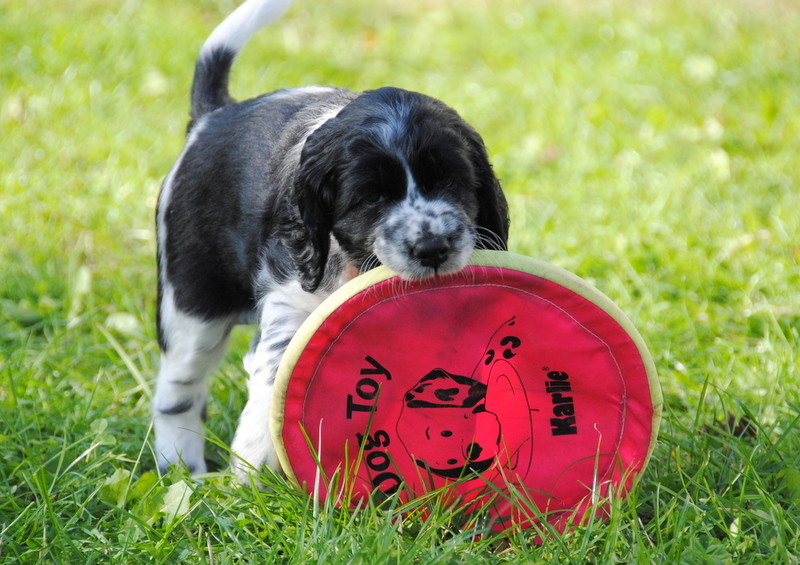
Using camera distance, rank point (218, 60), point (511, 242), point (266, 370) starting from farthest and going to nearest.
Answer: point (511, 242), point (218, 60), point (266, 370)

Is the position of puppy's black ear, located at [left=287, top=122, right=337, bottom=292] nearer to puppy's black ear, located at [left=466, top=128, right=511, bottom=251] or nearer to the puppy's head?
the puppy's head

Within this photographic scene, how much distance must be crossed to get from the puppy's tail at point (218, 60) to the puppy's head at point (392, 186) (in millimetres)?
895

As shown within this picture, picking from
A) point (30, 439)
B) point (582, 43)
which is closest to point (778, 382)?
point (30, 439)

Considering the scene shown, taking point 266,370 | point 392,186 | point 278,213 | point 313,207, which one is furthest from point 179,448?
point 392,186

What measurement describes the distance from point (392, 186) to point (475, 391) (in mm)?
624

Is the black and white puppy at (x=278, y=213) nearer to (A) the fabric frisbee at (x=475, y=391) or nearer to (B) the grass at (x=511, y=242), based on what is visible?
(A) the fabric frisbee at (x=475, y=391)

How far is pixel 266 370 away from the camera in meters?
2.85

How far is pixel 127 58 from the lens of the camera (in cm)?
647

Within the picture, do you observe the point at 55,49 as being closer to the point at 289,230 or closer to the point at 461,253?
the point at 289,230

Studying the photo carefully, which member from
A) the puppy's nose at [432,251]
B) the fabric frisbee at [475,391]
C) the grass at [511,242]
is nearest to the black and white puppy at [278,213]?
the puppy's nose at [432,251]

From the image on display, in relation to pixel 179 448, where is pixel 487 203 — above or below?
above

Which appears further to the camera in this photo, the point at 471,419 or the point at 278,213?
the point at 278,213

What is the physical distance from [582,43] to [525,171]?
2.06 meters

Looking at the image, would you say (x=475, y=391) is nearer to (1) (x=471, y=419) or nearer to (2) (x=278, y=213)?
(1) (x=471, y=419)
